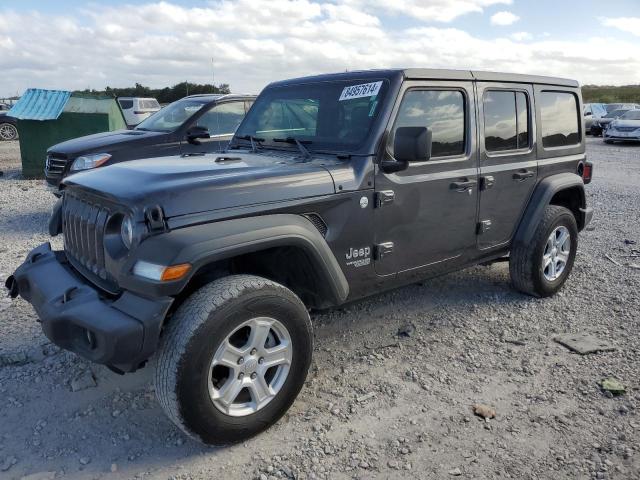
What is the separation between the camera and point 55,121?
11.3m

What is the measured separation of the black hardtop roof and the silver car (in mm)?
17984

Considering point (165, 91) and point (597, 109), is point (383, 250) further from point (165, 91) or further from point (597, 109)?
point (165, 91)

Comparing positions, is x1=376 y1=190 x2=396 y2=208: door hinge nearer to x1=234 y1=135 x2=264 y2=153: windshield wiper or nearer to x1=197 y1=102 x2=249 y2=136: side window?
x1=234 y1=135 x2=264 y2=153: windshield wiper

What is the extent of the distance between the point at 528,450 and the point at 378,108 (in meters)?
2.19

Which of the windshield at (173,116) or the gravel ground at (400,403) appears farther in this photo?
the windshield at (173,116)

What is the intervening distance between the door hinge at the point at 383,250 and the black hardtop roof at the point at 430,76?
3.69 ft

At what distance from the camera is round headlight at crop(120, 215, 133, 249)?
268cm

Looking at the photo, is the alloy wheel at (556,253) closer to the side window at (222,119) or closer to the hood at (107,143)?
the side window at (222,119)

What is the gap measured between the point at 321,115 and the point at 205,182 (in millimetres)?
1305

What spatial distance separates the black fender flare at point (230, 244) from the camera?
256 centimetres

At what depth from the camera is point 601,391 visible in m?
3.36

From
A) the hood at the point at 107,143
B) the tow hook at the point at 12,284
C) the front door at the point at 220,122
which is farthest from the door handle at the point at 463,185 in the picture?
the hood at the point at 107,143

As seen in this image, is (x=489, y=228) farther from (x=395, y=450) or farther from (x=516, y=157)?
(x=395, y=450)

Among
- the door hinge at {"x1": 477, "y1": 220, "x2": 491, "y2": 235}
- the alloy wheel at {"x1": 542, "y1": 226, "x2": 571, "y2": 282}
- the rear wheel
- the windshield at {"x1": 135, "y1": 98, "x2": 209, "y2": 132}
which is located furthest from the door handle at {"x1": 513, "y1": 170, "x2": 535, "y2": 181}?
the rear wheel
